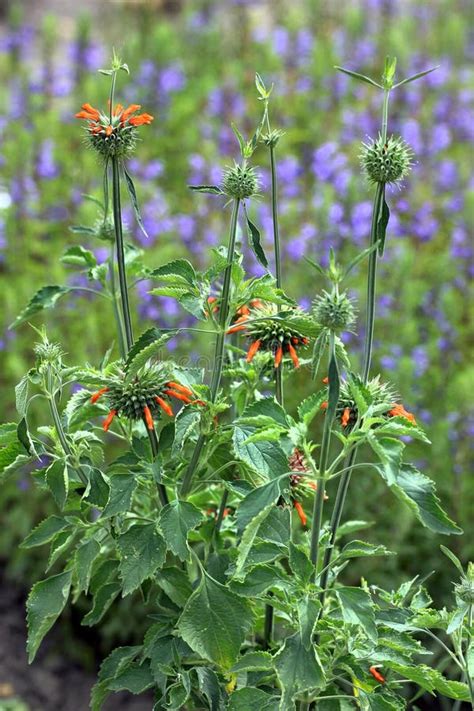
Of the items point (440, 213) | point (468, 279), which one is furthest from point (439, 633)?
point (440, 213)

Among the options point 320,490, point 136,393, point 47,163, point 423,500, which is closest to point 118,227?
point 136,393

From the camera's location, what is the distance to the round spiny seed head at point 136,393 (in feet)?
4.94

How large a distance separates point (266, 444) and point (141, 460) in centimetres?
21

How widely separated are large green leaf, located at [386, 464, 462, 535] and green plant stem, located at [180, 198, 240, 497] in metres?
0.30

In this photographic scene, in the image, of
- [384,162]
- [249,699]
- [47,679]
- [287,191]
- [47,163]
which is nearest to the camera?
[384,162]

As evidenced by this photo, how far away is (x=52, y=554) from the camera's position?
153 centimetres

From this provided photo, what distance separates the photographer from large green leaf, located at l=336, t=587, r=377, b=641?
138 centimetres

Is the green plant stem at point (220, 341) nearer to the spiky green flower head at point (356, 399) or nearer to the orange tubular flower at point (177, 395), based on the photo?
the orange tubular flower at point (177, 395)

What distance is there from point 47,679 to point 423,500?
220cm

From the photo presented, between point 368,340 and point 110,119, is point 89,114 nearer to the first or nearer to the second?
point 110,119

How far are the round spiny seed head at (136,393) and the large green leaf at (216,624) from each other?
Result: 0.93 ft

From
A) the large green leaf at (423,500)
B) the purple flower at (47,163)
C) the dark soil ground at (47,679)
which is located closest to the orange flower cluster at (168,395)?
the large green leaf at (423,500)

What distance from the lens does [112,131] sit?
145 centimetres

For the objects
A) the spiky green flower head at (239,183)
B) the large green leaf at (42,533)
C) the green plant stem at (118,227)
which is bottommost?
the large green leaf at (42,533)
